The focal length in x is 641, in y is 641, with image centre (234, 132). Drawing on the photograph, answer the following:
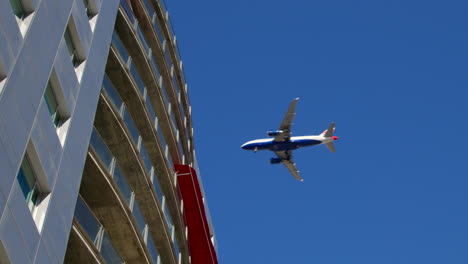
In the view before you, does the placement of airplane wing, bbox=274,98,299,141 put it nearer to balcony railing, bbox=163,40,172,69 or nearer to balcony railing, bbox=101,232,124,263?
balcony railing, bbox=163,40,172,69

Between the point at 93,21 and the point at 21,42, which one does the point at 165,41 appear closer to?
the point at 93,21

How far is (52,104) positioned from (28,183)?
2.46m

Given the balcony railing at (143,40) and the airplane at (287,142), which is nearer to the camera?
the balcony railing at (143,40)

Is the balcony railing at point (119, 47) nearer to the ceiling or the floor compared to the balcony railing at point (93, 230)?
nearer to the ceiling

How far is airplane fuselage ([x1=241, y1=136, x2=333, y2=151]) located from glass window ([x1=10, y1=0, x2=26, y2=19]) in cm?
4249

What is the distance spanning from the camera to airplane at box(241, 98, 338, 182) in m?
53.6

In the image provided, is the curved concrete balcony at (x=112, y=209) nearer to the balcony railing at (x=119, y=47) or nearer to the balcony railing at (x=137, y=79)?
the balcony railing at (x=119, y=47)

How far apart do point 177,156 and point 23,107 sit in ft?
61.2

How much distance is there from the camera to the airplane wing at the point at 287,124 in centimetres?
5106

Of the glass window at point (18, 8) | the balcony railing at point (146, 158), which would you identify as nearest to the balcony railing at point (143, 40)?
the balcony railing at point (146, 158)

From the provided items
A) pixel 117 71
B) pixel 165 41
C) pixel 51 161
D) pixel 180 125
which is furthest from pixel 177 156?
pixel 51 161

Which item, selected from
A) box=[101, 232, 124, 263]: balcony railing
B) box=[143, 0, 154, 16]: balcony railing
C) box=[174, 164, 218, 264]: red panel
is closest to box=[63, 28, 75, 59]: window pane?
box=[101, 232, 124, 263]: balcony railing

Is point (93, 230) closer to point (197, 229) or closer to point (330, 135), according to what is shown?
point (197, 229)

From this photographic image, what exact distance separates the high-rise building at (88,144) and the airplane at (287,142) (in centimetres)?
2309
